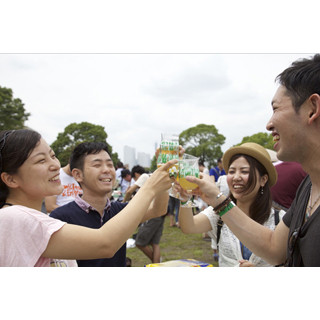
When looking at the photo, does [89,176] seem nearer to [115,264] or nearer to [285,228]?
[115,264]

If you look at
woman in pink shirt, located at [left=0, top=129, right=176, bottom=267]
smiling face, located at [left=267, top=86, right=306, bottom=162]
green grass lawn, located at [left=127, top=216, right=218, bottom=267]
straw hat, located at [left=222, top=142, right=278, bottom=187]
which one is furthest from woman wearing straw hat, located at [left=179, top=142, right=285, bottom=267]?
green grass lawn, located at [left=127, top=216, right=218, bottom=267]

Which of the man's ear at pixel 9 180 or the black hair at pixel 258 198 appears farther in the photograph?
the black hair at pixel 258 198

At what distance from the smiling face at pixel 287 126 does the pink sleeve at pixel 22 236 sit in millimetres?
1337

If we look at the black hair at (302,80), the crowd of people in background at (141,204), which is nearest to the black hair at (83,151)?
the crowd of people in background at (141,204)

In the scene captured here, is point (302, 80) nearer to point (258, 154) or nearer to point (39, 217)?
point (258, 154)

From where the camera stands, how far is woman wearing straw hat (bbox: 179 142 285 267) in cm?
289

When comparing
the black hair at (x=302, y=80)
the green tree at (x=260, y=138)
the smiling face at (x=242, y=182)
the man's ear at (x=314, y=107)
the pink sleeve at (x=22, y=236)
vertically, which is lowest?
the pink sleeve at (x=22, y=236)

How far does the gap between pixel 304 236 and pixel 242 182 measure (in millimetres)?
1437

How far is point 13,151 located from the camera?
70.5 inches

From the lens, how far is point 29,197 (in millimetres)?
1867

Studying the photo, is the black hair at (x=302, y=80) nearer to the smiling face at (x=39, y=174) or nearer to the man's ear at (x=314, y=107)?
the man's ear at (x=314, y=107)

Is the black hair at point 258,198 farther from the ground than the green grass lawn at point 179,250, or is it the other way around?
the black hair at point 258,198

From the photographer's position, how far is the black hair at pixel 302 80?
1.60m
